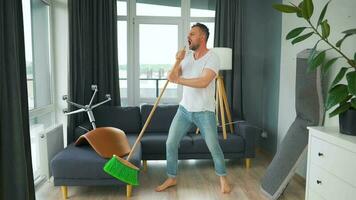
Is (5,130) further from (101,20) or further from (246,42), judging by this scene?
(246,42)

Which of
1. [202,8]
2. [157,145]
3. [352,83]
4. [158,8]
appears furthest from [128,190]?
[202,8]

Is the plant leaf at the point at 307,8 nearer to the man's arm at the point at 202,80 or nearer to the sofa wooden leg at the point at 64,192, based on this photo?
the man's arm at the point at 202,80

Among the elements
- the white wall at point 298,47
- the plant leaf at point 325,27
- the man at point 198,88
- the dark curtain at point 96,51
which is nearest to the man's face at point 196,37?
the man at point 198,88

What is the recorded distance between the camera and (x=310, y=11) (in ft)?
6.27

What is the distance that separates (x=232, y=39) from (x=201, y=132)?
1.91 metres

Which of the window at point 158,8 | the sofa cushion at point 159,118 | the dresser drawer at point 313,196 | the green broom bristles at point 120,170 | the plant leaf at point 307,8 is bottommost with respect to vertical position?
the dresser drawer at point 313,196

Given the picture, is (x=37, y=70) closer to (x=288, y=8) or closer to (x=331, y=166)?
(x=288, y=8)

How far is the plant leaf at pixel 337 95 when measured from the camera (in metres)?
1.78

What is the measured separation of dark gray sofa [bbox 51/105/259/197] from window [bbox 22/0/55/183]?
1.52 feet

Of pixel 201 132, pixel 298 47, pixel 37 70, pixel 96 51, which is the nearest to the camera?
pixel 201 132

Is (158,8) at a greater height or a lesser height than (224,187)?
greater

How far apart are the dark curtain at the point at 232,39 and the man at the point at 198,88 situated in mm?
1479

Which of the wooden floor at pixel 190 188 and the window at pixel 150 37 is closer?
the wooden floor at pixel 190 188

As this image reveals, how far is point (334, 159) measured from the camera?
1.81m
